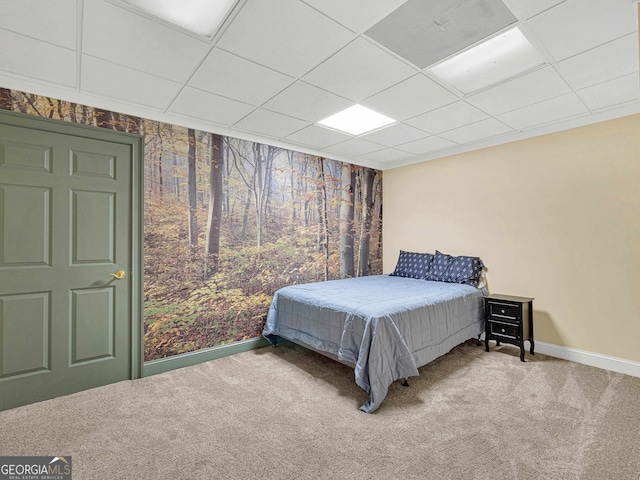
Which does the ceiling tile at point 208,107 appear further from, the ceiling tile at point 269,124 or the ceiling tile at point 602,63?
the ceiling tile at point 602,63

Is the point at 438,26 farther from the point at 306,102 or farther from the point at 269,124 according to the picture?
the point at 269,124

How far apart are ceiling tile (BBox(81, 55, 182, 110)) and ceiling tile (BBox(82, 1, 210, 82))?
104mm

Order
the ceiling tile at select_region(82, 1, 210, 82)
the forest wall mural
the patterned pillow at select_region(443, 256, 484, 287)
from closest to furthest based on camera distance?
the ceiling tile at select_region(82, 1, 210, 82)
the forest wall mural
the patterned pillow at select_region(443, 256, 484, 287)

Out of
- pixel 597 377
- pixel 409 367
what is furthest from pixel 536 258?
pixel 409 367

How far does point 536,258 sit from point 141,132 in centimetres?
442

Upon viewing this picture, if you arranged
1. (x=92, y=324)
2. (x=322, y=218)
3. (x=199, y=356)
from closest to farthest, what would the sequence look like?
1. (x=92, y=324)
2. (x=199, y=356)
3. (x=322, y=218)

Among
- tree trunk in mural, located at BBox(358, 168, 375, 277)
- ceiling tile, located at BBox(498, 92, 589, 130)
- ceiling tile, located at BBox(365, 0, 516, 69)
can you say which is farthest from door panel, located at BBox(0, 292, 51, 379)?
ceiling tile, located at BBox(498, 92, 589, 130)

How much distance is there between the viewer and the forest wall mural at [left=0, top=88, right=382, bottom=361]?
300cm

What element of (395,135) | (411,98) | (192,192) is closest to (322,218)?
(395,135)

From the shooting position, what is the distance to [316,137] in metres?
3.78

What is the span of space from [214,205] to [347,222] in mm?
2099

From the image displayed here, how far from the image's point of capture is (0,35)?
6.25 ft

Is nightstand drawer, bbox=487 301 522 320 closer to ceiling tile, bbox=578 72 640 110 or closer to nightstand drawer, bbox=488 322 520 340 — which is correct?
nightstand drawer, bbox=488 322 520 340

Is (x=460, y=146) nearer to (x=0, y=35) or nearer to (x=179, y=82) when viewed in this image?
(x=179, y=82)
